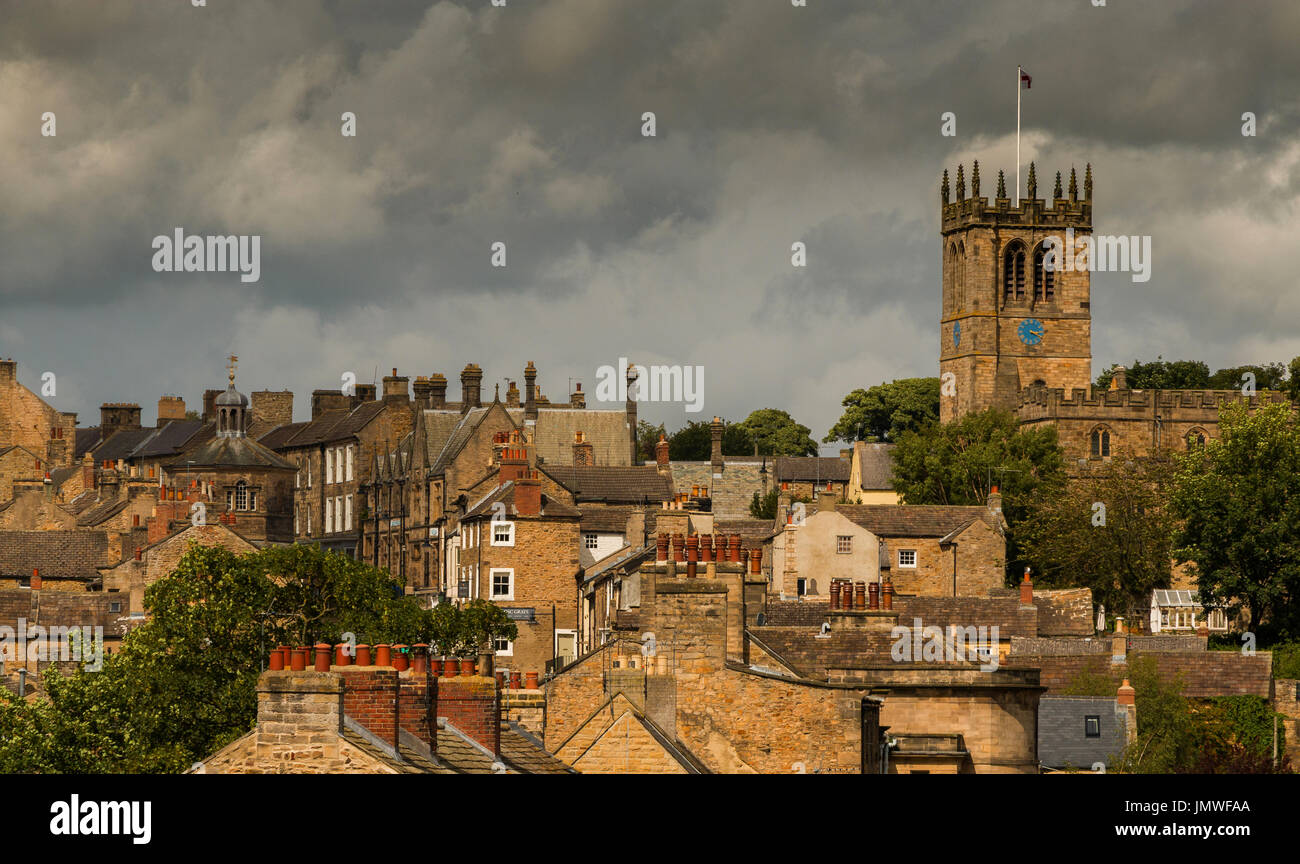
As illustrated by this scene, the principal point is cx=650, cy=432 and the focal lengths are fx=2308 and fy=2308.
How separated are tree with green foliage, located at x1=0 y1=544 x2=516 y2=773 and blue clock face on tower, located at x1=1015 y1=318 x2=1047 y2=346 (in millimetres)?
75448

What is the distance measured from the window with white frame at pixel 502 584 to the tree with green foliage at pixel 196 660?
19.5 metres

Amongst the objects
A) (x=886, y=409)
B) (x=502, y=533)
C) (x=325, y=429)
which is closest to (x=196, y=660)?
(x=502, y=533)

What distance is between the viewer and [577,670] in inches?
1446

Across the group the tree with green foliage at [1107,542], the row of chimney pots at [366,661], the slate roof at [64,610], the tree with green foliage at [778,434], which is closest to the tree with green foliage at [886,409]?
the tree with green foliage at [778,434]

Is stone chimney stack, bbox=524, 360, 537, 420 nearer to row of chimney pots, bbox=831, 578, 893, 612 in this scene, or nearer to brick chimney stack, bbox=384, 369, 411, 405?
brick chimney stack, bbox=384, 369, 411, 405

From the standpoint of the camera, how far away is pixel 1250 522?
88.9 metres

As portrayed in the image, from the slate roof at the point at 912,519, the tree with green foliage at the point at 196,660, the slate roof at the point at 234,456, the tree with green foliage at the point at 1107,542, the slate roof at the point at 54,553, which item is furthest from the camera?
the slate roof at the point at 234,456

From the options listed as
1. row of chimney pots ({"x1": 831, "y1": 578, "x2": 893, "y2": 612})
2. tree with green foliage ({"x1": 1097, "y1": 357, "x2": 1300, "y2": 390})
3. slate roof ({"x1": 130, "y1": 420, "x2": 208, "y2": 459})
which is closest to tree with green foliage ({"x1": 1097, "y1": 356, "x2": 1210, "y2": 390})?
tree with green foliage ({"x1": 1097, "y1": 357, "x2": 1300, "y2": 390})

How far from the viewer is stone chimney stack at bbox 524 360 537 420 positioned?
12712cm

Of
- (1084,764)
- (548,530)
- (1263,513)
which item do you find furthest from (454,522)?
(1084,764)

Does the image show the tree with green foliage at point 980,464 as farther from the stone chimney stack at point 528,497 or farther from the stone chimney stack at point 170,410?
the stone chimney stack at point 170,410

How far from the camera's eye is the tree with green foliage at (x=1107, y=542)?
3821 inches

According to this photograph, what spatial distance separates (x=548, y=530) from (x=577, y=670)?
162 feet
